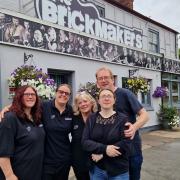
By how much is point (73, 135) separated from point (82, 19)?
27.9 ft

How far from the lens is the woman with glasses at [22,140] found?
137 inches

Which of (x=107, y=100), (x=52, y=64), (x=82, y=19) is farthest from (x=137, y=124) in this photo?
(x=82, y=19)

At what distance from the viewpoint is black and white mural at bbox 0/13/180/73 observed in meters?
8.59

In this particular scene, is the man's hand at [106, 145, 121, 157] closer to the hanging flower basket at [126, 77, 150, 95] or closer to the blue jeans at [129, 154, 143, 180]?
the blue jeans at [129, 154, 143, 180]

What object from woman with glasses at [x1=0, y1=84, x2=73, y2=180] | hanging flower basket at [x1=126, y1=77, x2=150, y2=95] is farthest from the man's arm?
hanging flower basket at [x1=126, y1=77, x2=150, y2=95]

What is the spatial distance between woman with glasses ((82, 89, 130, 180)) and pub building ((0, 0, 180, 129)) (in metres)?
4.92

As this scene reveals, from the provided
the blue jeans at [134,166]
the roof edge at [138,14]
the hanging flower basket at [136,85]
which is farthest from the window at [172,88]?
the blue jeans at [134,166]

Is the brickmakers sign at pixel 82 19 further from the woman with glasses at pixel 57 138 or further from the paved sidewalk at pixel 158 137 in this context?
the woman with glasses at pixel 57 138

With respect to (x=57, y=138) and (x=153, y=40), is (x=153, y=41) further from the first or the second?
(x=57, y=138)

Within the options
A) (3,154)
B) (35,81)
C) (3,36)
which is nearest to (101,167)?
(3,154)

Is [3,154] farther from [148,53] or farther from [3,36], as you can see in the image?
[148,53]

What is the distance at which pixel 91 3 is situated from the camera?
12.7 meters

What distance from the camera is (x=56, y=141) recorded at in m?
3.99

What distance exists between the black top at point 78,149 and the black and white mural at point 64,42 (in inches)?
191
